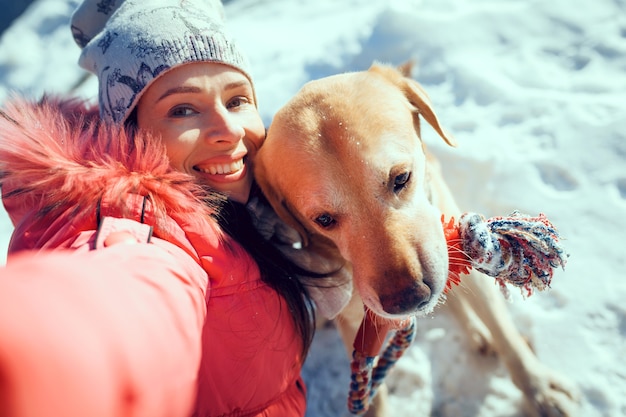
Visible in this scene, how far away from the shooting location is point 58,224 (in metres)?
1.06

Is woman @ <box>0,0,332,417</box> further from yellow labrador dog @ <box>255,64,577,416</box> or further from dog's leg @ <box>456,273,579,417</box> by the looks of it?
dog's leg @ <box>456,273,579,417</box>

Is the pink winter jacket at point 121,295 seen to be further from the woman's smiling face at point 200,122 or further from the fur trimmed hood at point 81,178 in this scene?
the woman's smiling face at point 200,122

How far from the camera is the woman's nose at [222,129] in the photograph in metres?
1.35

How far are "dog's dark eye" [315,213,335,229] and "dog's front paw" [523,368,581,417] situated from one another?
1036 millimetres

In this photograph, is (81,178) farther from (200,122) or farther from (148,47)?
(148,47)

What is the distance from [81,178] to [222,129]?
437mm

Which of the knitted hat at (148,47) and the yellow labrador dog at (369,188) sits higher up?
the knitted hat at (148,47)

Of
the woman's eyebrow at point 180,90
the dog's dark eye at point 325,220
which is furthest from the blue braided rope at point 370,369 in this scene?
the woman's eyebrow at point 180,90

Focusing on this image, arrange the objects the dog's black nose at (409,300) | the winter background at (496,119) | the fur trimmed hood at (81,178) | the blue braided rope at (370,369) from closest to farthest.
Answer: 1. the fur trimmed hood at (81,178)
2. the dog's black nose at (409,300)
3. the blue braided rope at (370,369)
4. the winter background at (496,119)

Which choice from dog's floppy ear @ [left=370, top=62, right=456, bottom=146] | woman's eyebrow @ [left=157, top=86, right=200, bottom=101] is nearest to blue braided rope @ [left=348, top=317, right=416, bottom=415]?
dog's floppy ear @ [left=370, top=62, right=456, bottom=146]

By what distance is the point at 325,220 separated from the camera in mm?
1425

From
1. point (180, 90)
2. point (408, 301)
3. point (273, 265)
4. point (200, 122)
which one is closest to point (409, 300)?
point (408, 301)

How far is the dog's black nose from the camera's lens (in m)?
1.19

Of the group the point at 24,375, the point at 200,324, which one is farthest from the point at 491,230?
the point at 24,375
